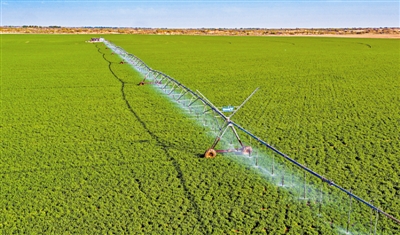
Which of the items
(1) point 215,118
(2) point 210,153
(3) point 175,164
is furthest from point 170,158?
(1) point 215,118

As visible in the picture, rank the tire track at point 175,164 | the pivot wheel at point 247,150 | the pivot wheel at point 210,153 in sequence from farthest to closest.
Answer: the pivot wheel at point 247,150
the pivot wheel at point 210,153
the tire track at point 175,164

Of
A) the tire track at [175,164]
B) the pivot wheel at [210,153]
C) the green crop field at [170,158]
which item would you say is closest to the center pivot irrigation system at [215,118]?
the pivot wheel at [210,153]

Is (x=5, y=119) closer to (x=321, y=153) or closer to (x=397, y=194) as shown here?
(x=321, y=153)

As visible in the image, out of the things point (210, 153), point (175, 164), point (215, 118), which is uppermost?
point (215, 118)

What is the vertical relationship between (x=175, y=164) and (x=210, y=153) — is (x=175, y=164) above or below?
below

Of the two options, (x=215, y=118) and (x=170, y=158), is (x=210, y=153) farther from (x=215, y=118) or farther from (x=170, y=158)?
(x=215, y=118)

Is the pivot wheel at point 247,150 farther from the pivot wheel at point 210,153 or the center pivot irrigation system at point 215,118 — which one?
the pivot wheel at point 210,153

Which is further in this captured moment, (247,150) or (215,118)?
(215,118)

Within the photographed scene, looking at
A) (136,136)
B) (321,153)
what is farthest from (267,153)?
(136,136)
